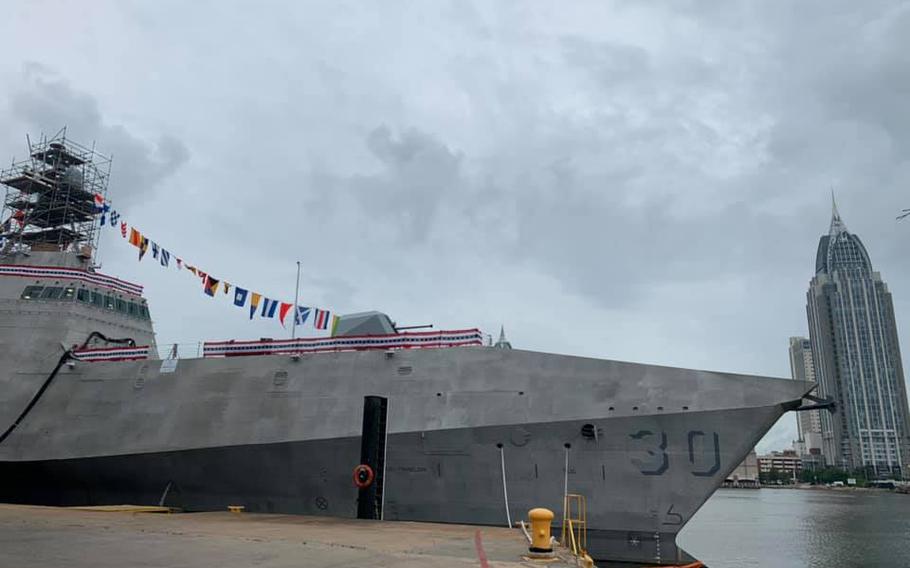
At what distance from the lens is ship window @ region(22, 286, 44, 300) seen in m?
20.6

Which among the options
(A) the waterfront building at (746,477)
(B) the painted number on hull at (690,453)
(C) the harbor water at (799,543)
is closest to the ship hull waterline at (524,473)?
(B) the painted number on hull at (690,453)

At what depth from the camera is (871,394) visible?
144125 millimetres

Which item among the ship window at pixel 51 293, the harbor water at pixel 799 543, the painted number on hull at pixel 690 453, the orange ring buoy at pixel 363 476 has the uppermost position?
the ship window at pixel 51 293

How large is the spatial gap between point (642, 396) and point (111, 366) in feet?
48.7

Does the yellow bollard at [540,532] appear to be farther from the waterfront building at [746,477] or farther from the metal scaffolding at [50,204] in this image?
the waterfront building at [746,477]

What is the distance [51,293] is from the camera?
20.6 metres

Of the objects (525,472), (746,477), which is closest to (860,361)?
(746,477)

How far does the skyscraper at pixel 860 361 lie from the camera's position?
469 ft

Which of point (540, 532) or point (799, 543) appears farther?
point (799, 543)

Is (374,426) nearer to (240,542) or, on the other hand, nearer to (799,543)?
(240,542)

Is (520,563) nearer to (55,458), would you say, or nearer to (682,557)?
(682,557)

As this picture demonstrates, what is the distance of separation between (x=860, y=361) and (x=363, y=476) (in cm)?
16444

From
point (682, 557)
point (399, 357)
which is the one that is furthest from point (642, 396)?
point (399, 357)

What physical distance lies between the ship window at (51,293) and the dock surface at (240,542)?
27.9 feet
